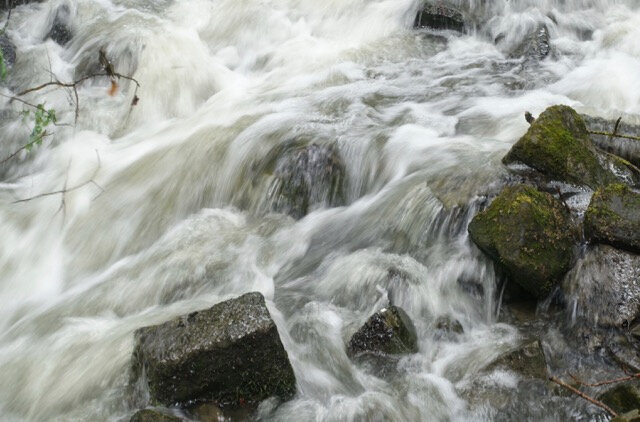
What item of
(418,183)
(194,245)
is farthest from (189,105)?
(418,183)

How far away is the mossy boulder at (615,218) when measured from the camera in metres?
4.34

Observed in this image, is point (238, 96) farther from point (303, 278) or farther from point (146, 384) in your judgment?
point (146, 384)

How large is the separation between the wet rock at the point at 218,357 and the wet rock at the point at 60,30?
687 centimetres

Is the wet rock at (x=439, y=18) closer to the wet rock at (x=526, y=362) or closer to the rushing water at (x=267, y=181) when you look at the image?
the rushing water at (x=267, y=181)

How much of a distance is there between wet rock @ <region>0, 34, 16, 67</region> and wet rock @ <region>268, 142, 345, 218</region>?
4692mm

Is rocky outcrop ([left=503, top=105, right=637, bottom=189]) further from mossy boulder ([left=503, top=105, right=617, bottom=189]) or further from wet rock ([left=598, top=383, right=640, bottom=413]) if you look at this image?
wet rock ([left=598, top=383, right=640, bottom=413])

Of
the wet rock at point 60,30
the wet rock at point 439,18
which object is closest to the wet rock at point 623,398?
the wet rock at point 439,18

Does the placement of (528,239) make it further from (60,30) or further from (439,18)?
(60,30)

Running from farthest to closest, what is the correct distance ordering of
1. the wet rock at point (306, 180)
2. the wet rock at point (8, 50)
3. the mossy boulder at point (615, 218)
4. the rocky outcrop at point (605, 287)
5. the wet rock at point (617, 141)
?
the wet rock at point (8, 50), the wet rock at point (306, 180), the wet rock at point (617, 141), the mossy boulder at point (615, 218), the rocky outcrop at point (605, 287)

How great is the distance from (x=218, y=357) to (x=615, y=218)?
8.96ft

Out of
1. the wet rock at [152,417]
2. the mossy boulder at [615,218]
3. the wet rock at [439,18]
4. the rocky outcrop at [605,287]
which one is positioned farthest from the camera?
the wet rock at [439,18]

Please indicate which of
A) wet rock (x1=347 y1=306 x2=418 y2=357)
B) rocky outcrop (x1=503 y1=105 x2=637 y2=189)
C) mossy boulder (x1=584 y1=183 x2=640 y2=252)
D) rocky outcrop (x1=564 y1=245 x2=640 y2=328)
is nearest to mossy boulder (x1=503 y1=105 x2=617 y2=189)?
rocky outcrop (x1=503 y1=105 x2=637 y2=189)

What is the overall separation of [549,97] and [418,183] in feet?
A: 7.88

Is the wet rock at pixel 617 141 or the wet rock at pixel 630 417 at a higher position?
the wet rock at pixel 617 141
